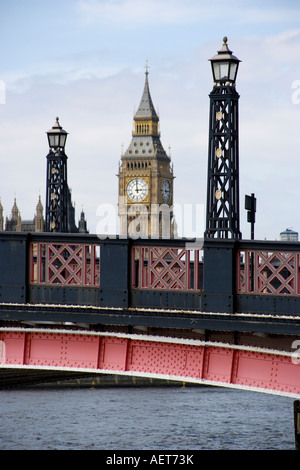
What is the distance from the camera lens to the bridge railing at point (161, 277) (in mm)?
15891

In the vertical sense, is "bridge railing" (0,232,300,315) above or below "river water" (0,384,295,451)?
above

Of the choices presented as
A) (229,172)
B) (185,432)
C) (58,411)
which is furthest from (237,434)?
(229,172)

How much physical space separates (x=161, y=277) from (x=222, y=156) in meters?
3.50

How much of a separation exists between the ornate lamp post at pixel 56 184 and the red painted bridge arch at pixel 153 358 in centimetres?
1712

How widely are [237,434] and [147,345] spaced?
37608 mm

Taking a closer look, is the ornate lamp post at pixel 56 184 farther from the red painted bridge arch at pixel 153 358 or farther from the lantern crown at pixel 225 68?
the red painted bridge arch at pixel 153 358

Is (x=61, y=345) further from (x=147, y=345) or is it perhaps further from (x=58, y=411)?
(x=58, y=411)

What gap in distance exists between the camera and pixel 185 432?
2136 inches

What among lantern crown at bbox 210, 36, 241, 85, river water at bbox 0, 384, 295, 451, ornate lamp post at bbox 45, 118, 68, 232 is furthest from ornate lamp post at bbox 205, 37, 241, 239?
river water at bbox 0, 384, 295, 451

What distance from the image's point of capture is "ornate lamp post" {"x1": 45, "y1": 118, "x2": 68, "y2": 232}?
34375 millimetres

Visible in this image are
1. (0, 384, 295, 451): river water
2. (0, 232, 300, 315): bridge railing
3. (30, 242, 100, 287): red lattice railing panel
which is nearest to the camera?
(0, 232, 300, 315): bridge railing

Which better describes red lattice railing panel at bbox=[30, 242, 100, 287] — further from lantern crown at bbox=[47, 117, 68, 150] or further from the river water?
the river water

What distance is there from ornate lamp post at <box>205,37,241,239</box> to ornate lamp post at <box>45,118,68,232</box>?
1571cm

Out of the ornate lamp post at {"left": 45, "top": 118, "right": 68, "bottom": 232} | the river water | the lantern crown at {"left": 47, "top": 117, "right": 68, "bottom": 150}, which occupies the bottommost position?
the river water
